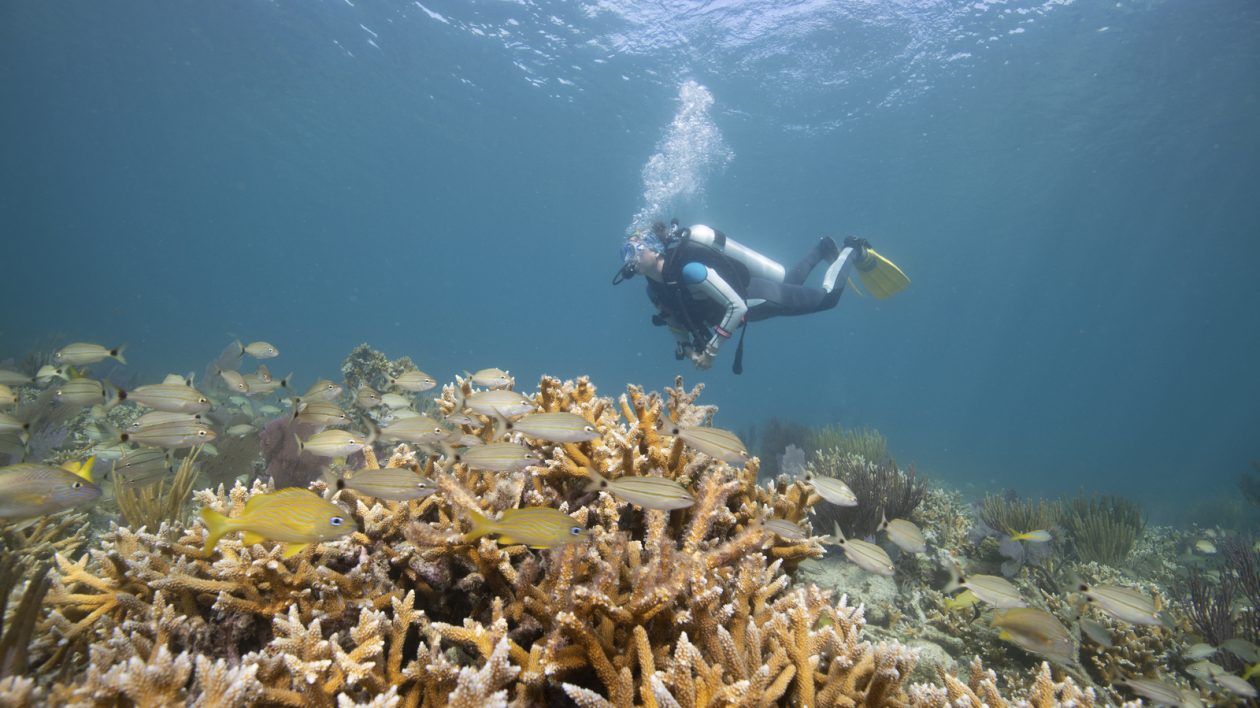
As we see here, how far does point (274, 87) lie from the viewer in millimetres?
34625

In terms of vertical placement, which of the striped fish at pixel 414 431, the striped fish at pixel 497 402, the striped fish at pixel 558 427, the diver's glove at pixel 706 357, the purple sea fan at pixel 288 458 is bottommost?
the purple sea fan at pixel 288 458

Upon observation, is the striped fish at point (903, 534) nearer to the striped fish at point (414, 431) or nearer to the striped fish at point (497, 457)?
the striped fish at point (497, 457)

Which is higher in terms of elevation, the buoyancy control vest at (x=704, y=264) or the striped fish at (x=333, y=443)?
the buoyancy control vest at (x=704, y=264)

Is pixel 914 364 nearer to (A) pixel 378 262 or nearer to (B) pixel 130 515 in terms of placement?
(A) pixel 378 262

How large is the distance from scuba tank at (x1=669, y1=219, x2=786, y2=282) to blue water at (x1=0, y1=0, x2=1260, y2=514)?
14681 mm

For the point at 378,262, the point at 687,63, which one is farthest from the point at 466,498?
the point at 378,262

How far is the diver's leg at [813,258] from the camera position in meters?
14.1

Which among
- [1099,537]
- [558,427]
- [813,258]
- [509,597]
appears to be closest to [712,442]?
[558,427]

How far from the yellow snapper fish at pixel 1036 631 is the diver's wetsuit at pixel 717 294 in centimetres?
592

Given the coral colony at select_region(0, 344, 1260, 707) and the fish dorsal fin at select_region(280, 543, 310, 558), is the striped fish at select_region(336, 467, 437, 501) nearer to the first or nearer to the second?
the coral colony at select_region(0, 344, 1260, 707)

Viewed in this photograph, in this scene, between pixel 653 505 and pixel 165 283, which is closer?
pixel 653 505

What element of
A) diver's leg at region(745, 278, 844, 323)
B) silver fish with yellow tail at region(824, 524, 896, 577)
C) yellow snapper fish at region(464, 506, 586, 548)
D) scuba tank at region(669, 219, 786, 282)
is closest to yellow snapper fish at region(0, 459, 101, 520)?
yellow snapper fish at region(464, 506, 586, 548)

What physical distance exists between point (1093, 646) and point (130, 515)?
846 cm

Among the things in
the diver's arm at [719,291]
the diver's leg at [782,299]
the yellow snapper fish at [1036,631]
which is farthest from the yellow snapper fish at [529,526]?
the diver's leg at [782,299]
